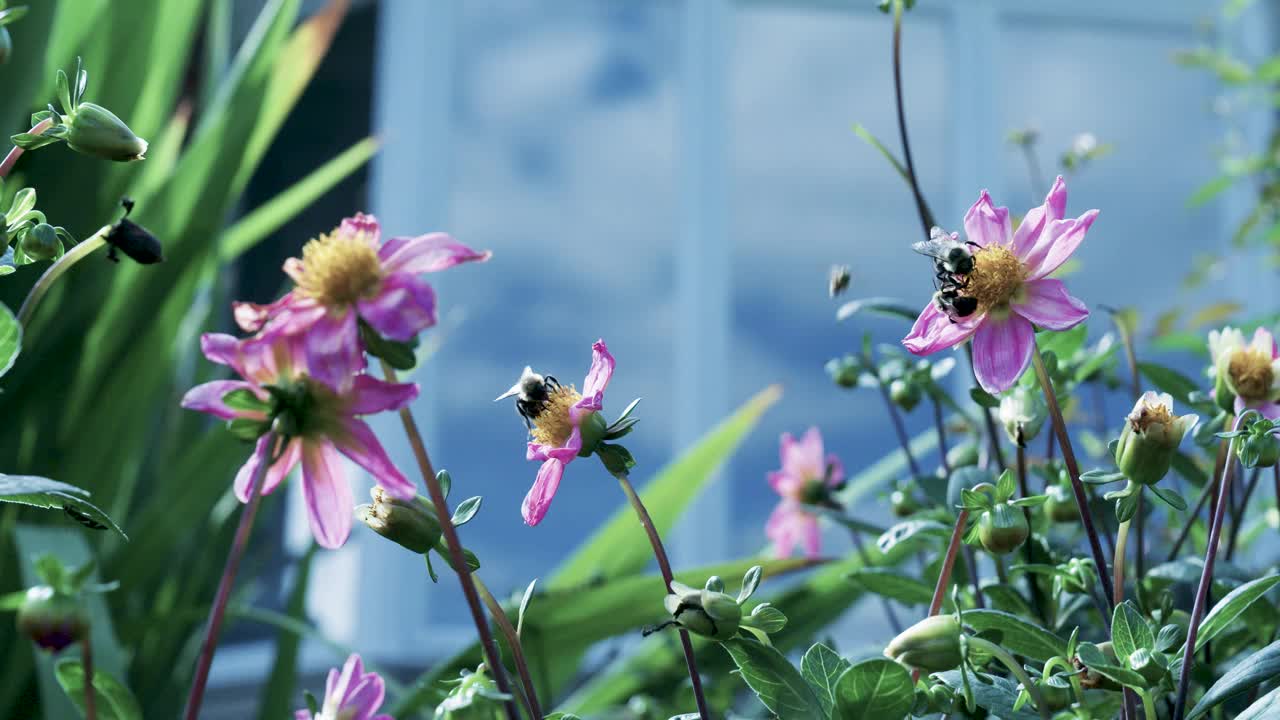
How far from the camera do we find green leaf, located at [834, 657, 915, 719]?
221mm

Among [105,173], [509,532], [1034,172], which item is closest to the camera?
[1034,172]

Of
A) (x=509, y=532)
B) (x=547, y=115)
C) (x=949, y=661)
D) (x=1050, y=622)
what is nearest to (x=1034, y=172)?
(x=1050, y=622)

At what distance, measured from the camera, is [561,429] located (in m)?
0.30

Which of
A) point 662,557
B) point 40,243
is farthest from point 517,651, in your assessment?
point 40,243

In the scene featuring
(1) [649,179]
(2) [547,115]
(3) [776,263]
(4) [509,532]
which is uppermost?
(2) [547,115]

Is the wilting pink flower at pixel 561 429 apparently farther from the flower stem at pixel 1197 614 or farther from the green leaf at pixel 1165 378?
the green leaf at pixel 1165 378

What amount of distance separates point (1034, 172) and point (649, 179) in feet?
5.31

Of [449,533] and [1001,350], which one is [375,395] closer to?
[449,533]

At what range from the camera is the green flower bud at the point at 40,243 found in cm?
26

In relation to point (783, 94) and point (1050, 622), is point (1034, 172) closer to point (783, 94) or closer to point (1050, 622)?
point (1050, 622)

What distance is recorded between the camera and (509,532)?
2.05 meters

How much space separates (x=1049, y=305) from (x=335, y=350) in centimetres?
17

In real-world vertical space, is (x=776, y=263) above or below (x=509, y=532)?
above

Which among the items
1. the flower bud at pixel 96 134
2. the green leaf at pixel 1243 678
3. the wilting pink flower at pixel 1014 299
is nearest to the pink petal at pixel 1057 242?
the wilting pink flower at pixel 1014 299
